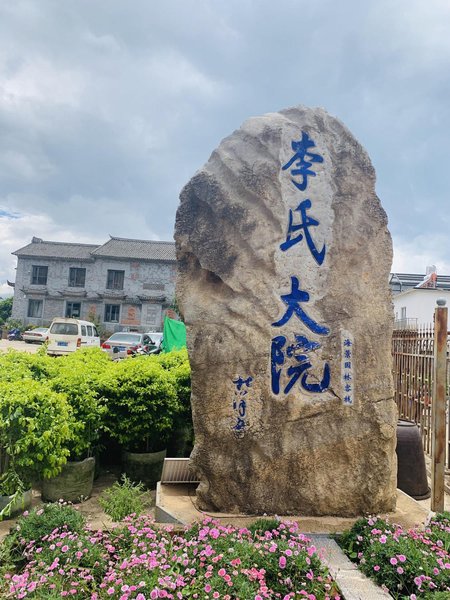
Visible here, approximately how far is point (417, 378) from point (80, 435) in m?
4.81

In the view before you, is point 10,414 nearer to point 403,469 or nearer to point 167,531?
point 167,531

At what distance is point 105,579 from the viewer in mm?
2195

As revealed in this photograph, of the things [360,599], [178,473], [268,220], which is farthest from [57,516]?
[268,220]

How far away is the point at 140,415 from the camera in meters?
4.49

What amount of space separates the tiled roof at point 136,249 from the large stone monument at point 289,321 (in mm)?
25321

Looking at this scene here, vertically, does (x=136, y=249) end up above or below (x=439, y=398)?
above

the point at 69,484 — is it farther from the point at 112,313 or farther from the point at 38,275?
the point at 38,275

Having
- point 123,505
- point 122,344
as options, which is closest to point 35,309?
point 122,344

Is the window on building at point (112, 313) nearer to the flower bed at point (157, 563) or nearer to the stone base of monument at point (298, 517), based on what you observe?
the stone base of monument at point (298, 517)

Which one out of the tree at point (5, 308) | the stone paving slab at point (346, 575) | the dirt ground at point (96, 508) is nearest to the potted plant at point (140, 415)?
the dirt ground at point (96, 508)

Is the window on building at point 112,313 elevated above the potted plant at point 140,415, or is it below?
above

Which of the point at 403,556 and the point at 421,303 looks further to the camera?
the point at 421,303

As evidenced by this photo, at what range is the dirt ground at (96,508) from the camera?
3.47m

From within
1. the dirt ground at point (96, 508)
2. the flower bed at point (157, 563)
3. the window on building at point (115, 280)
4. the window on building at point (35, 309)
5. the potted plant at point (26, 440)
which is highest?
the window on building at point (115, 280)
